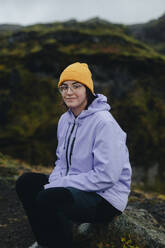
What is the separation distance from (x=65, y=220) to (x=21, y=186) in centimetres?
68

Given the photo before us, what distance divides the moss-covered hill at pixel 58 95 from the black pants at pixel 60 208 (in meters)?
9.85

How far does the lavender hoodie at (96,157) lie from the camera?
9.34 feet

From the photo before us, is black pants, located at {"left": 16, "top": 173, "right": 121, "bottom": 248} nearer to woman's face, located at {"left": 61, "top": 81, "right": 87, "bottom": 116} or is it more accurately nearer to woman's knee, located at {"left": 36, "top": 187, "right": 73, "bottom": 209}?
woman's knee, located at {"left": 36, "top": 187, "right": 73, "bottom": 209}

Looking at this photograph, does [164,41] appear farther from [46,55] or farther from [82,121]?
[82,121]

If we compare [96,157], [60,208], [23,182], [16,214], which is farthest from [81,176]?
[16,214]

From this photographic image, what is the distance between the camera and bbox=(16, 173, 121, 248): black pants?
283cm

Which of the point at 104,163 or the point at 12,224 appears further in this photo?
the point at 12,224

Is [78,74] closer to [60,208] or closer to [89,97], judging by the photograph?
[89,97]

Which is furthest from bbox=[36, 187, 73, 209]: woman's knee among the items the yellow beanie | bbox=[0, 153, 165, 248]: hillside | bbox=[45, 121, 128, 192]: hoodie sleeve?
the yellow beanie

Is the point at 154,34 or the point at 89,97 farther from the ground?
the point at 154,34

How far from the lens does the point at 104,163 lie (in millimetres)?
2809

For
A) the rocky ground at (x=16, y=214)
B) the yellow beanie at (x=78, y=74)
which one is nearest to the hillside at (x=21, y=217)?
the rocky ground at (x=16, y=214)

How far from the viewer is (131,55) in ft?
52.3

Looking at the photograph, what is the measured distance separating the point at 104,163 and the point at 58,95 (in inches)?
459
